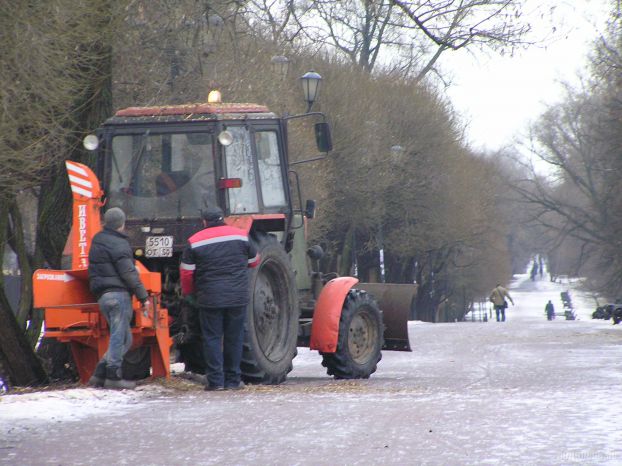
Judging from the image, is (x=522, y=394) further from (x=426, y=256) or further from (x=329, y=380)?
(x=426, y=256)

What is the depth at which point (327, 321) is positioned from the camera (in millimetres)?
14133

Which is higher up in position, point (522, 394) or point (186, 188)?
point (186, 188)

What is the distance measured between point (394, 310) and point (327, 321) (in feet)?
6.49

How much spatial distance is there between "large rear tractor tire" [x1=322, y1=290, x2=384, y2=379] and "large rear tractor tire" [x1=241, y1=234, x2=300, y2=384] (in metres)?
1.14

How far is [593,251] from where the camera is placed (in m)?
58.5

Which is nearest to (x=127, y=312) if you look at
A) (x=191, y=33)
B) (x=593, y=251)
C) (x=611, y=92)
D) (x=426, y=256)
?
(x=191, y=33)

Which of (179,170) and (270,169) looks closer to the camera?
(179,170)

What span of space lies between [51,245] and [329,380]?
3.73 metres

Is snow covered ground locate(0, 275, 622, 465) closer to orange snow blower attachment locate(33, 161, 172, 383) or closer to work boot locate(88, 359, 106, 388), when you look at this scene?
work boot locate(88, 359, 106, 388)

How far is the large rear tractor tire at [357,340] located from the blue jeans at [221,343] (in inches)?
102

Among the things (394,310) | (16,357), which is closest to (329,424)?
(16,357)

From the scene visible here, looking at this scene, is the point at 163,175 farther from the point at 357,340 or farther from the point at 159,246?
the point at 357,340

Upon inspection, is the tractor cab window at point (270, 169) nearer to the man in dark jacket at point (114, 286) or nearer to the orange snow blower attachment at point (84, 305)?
the orange snow blower attachment at point (84, 305)

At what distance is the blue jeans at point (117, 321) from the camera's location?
11022 mm
